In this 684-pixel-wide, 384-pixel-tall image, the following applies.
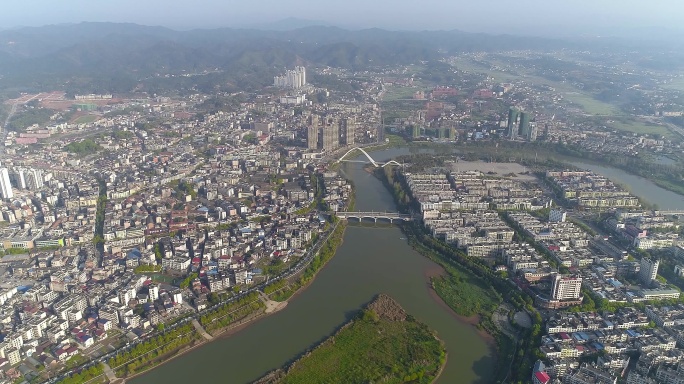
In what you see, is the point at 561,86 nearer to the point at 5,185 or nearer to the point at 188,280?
the point at 188,280

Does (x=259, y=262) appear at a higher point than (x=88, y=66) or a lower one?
lower

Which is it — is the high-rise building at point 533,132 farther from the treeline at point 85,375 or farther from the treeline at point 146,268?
the treeline at point 85,375

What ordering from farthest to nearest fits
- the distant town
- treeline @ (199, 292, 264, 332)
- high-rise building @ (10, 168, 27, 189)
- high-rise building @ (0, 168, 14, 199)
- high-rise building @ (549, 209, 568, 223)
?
high-rise building @ (10, 168, 27, 189)
high-rise building @ (0, 168, 14, 199)
high-rise building @ (549, 209, 568, 223)
treeline @ (199, 292, 264, 332)
the distant town

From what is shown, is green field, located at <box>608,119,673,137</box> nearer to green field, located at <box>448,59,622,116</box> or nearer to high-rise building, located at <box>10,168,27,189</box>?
green field, located at <box>448,59,622,116</box>

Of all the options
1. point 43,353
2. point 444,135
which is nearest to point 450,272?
point 43,353

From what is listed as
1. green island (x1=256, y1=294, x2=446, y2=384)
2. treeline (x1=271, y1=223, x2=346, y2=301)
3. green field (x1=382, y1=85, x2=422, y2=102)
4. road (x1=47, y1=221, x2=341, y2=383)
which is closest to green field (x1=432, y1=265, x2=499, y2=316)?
green island (x1=256, y1=294, x2=446, y2=384)

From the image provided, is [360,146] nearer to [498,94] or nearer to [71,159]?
[71,159]
